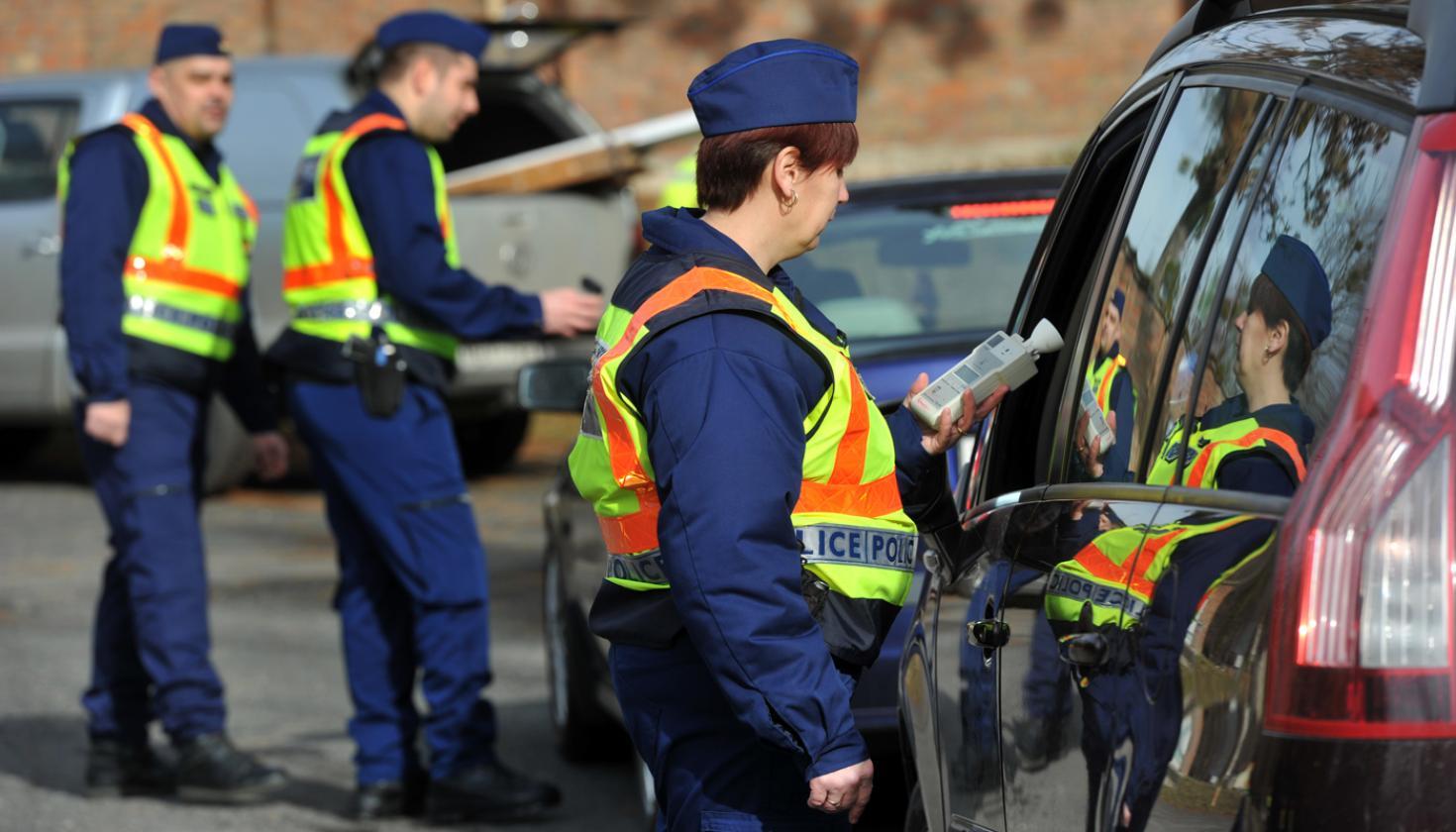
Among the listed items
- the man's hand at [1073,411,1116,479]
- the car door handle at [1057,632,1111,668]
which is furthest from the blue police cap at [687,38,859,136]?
the car door handle at [1057,632,1111,668]

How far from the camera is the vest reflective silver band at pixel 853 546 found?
284cm

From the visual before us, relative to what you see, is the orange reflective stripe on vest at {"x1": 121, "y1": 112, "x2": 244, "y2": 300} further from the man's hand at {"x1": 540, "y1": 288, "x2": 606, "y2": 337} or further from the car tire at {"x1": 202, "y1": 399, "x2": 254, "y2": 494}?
the car tire at {"x1": 202, "y1": 399, "x2": 254, "y2": 494}

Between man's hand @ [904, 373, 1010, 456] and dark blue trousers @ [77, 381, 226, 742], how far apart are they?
344 centimetres

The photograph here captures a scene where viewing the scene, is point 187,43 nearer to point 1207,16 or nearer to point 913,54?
point 1207,16

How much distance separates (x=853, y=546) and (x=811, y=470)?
0.12m

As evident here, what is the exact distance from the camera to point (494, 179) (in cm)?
1080

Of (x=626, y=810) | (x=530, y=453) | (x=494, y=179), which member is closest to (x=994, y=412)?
(x=626, y=810)

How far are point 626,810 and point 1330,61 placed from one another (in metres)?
4.01

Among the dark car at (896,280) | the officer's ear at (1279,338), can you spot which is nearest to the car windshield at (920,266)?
the dark car at (896,280)

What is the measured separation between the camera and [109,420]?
5887 mm

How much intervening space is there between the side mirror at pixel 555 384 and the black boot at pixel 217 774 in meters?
1.30

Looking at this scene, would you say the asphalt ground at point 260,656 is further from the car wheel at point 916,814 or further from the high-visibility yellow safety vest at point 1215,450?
the high-visibility yellow safety vest at point 1215,450

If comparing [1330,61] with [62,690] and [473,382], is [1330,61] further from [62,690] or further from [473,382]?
[473,382]

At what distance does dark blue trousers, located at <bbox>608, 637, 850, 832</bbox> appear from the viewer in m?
2.85
